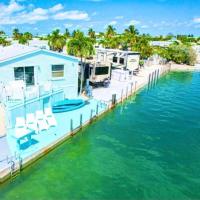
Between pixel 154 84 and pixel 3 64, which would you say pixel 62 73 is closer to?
pixel 3 64

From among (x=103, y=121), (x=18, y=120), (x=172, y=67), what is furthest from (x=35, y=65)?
(x=172, y=67)

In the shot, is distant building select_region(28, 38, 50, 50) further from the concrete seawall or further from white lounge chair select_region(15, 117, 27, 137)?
white lounge chair select_region(15, 117, 27, 137)

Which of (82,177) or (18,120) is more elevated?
(18,120)

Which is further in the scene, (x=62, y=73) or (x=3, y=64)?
(x=62, y=73)

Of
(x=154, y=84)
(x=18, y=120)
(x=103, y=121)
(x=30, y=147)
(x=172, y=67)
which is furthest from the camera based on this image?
(x=172, y=67)

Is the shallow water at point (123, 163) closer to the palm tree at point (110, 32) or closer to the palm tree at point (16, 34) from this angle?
the palm tree at point (110, 32)

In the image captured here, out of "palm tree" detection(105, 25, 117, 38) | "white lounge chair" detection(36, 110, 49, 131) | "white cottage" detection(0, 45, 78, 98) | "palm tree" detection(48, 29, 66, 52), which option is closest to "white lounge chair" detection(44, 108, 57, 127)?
"white lounge chair" detection(36, 110, 49, 131)
